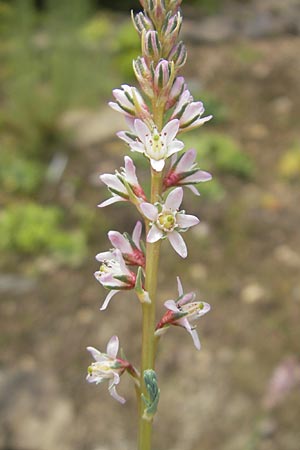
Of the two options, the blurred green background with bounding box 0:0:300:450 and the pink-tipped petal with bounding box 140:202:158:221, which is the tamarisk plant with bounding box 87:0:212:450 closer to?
the pink-tipped petal with bounding box 140:202:158:221

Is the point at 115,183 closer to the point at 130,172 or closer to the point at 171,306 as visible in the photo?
the point at 130,172

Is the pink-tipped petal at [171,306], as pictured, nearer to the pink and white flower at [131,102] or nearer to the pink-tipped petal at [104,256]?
the pink-tipped petal at [104,256]

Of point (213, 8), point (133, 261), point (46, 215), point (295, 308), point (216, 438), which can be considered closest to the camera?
point (133, 261)

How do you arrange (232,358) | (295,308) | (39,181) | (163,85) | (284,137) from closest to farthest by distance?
(163,85), (232,358), (295,308), (39,181), (284,137)

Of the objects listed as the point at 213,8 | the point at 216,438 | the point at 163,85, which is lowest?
the point at 216,438

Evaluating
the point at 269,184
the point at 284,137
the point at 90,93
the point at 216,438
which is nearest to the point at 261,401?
the point at 216,438

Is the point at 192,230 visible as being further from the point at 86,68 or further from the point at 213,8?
the point at 213,8
